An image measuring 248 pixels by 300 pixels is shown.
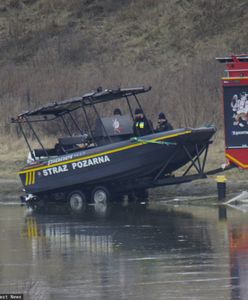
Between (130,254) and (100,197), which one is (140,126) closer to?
(100,197)

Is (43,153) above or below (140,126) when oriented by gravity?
below

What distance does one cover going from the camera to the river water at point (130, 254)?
13.7m

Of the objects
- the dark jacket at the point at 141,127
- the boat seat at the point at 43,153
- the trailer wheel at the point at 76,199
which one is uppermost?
the dark jacket at the point at 141,127

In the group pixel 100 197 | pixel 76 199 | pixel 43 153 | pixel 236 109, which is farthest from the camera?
pixel 43 153

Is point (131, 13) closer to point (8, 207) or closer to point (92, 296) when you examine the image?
point (8, 207)

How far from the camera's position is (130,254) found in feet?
54.7

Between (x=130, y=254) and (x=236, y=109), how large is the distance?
7.71 m

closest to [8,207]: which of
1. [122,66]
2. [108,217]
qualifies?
[108,217]

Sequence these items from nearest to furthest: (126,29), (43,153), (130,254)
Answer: (130,254), (43,153), (126,29)

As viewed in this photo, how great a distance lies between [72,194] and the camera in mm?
24406

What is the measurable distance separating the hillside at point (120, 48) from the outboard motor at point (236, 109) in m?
9.26

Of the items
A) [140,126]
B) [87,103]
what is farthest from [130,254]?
[87,103]

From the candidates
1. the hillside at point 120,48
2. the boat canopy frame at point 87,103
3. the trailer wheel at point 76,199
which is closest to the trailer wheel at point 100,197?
the trailer wheel at point 76,199

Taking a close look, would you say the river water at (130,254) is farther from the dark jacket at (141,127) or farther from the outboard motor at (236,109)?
the dark jacket at (141,127)
